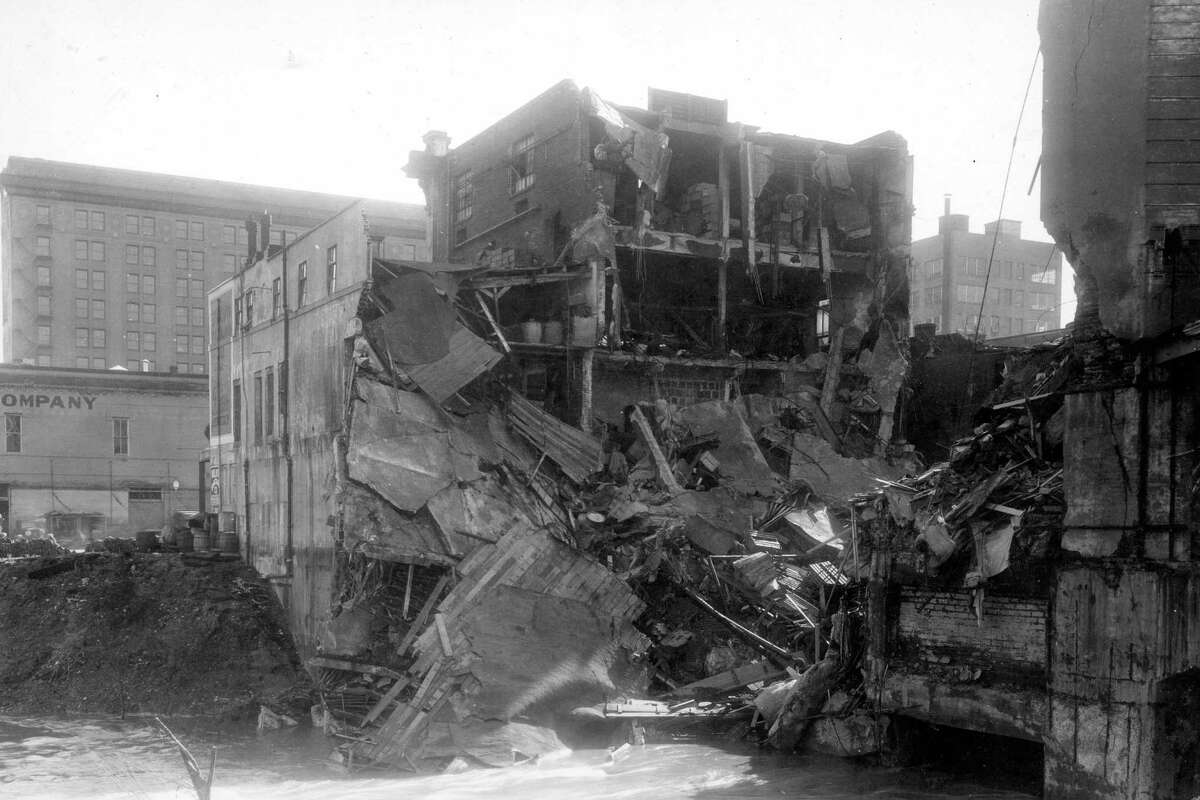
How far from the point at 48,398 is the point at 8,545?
14850 millimetres

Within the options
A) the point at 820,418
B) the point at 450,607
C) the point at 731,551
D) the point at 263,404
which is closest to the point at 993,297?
the point at 820,418

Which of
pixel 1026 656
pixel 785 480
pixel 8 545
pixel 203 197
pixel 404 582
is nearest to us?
pixel 1026 656

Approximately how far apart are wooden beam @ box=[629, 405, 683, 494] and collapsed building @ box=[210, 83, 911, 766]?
89 mm

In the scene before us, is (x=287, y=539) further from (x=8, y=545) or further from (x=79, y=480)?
(x=79, y=480)

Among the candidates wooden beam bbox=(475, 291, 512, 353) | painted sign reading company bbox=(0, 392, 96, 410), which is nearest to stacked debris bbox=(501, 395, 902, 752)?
wooden beam bbox=(475, 291, 512, 353)

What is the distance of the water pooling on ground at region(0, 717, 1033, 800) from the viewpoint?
14.1 m

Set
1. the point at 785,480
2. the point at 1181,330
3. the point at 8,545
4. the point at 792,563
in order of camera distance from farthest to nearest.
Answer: the point at 8,545, the point at 785,480, the point at 792,563, the point at 1181,330

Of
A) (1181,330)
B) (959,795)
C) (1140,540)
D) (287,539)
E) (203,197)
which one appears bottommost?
(959,795)

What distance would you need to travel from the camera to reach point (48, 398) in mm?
45656

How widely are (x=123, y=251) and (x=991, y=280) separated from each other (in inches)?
2398

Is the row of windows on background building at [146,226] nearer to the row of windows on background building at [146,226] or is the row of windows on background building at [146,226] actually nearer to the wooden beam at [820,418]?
the row of windows on background building at [146,226]

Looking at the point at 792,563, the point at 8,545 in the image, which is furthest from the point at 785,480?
the point at 8,545

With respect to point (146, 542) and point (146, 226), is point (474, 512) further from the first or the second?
point (146, 226)

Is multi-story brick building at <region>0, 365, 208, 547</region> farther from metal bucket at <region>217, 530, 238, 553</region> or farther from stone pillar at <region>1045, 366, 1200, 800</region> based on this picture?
stone pillar at <region>1045, 366, 1200, 800</region>
